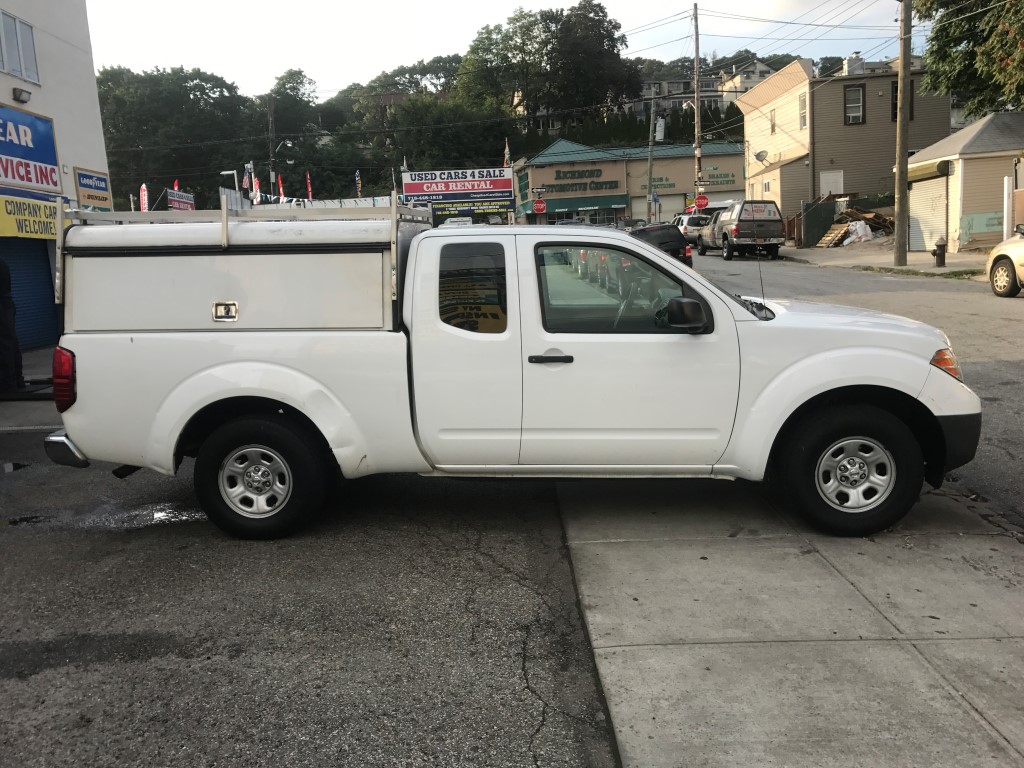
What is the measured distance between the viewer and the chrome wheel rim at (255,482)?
519 centimetres

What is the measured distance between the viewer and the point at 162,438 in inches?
203

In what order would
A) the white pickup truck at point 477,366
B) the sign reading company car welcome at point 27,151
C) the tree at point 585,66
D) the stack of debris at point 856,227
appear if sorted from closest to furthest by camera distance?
1. the white pickup truck at point 477,366
2. the sign reading company car welcome at point 27,151
3. the stack of debris at point 856,227
4. the tree at point 585,66

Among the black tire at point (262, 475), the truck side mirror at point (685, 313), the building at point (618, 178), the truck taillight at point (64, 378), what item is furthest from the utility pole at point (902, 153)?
the building at point (618, 178)

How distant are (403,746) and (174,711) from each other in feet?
3.22

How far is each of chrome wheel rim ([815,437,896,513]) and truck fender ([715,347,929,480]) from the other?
312 millimetres

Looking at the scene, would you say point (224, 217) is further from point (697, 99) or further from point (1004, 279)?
point (697, 99)

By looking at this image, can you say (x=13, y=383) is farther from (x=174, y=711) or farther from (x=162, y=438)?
(x=174, y=711)

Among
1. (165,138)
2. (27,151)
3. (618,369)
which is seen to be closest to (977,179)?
(27,151)

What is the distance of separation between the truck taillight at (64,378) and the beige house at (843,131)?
4070cm

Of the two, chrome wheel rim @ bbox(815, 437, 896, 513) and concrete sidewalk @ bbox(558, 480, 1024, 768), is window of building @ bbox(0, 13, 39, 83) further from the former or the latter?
chrome wheel rim @ bbox(815, 437, 896, 513)

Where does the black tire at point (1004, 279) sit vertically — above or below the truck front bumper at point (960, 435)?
above

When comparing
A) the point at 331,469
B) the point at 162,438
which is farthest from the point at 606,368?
the point at 162,438

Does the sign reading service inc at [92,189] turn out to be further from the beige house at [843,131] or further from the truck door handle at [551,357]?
the beige house at [843,131]

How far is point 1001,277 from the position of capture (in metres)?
16.1
